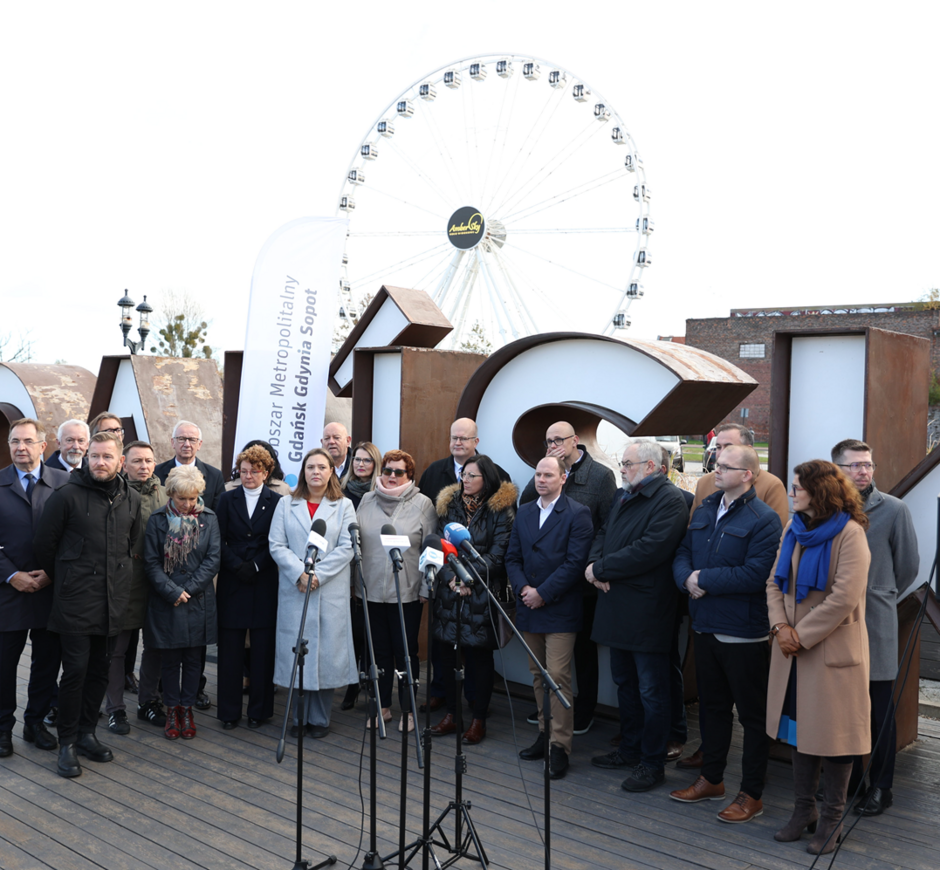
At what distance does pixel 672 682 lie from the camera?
494 centimetres

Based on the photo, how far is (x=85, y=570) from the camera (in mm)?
4551

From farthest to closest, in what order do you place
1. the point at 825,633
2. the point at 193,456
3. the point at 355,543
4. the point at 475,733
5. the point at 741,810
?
the point at 193,456 < the point at 475,733 < the point at 741,810 < the point at 825,633 < the point at 355,543

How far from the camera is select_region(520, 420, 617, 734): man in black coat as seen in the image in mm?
5052

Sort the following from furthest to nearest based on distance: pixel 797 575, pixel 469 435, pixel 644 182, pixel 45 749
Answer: pixel 644 182 < pixel 469 435 < pixel 45 749 < pixel 797 575

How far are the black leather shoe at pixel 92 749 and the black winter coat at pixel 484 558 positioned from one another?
186 centimetres

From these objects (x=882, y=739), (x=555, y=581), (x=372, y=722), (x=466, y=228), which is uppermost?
→ (x=466, y=228)

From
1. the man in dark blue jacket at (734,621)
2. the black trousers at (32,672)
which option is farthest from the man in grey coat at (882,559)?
the black trousers at (32,672)

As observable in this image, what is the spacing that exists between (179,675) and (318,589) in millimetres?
941

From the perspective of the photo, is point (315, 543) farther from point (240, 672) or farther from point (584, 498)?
point (240, 672)

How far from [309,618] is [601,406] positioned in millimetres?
2160

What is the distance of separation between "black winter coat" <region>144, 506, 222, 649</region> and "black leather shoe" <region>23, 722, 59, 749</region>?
677 mm

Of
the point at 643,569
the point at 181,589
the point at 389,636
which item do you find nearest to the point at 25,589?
the point at 181,589

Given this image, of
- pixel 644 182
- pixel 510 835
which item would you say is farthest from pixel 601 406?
pixel 644 182

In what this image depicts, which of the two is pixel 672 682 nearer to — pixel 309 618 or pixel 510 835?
pixel 510 835
